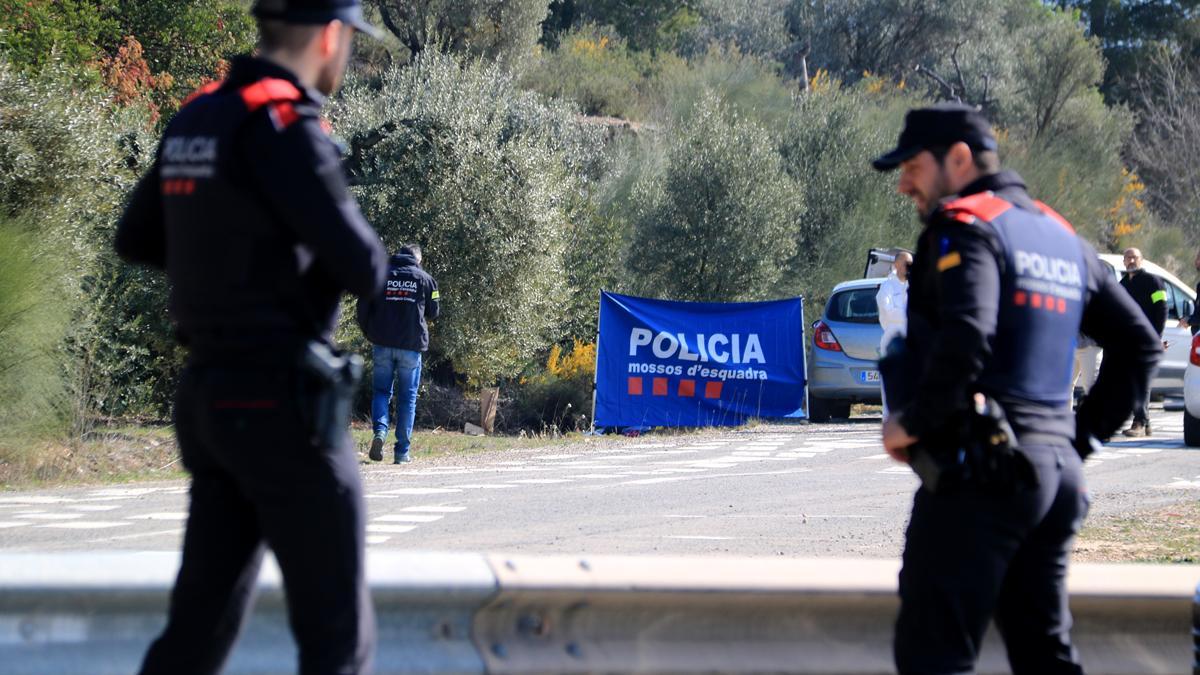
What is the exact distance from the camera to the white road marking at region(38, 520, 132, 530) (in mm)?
8312

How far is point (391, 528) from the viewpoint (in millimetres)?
8398

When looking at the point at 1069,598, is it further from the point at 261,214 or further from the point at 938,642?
the point at 261,214

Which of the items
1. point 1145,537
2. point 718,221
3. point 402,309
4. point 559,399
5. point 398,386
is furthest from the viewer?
point 718,221

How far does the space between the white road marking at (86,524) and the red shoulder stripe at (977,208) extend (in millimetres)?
6495

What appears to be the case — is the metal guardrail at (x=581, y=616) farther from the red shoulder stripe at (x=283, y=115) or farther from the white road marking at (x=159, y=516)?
the white road marking at (x=159, y=516)

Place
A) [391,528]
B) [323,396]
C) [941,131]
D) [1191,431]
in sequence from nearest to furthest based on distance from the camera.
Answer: [323,396] → [941,131] → [391,528] → [1191,431]

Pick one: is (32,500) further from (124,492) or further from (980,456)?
(980,456)

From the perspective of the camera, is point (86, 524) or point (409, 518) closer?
point (86, 524)

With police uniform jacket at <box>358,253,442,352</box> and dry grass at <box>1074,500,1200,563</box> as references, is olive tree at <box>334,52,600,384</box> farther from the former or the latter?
dry grass at <box>1074,500,1200,563</box>

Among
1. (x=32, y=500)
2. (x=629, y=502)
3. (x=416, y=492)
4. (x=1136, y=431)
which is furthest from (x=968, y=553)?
→ (x=1136, y=431)

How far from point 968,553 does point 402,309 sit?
9644mm

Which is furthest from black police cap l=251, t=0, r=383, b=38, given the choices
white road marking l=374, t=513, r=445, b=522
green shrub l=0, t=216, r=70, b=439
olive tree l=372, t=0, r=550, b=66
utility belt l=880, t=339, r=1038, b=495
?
olive tree l=372, t=0, r=550, b=66

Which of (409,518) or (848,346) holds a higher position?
(848,346)

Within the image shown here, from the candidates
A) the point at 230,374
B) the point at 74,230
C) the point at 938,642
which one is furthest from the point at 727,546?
the point at 74,230
